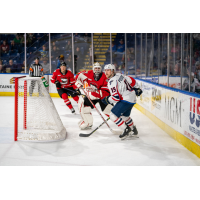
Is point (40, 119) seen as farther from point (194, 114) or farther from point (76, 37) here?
point (76, 37)

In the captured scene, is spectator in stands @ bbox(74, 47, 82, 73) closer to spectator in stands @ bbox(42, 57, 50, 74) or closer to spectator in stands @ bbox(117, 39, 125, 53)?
spectator in stands @ bbox(42, 57, 50, 74)

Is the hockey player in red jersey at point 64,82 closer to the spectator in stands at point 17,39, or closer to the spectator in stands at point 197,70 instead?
the spectator in stands at point 197,70

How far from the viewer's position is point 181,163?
2.81 meters

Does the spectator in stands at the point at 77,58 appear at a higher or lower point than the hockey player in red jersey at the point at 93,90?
higher

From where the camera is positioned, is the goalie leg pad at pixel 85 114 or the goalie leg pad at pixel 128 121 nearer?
the goalie leg pad at pixel 128 121

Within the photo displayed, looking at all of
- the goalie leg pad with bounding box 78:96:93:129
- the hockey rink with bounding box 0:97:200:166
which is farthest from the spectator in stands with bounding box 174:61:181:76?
the goalie leg pad with bounding box 78:96:93:129

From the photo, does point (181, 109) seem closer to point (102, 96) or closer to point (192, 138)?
point (192, 138)

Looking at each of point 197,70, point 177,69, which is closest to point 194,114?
point 197,70

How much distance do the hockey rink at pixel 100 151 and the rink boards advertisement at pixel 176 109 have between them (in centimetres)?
20

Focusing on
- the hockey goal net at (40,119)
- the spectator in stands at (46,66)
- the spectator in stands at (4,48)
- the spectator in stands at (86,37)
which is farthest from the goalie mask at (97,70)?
the spectator in stands at (4,48)

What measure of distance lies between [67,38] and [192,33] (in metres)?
7.19

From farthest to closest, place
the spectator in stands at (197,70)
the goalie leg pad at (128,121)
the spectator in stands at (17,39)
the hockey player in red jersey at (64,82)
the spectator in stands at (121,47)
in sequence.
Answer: the spectator in stands at (17,39) < the spectator in stands at (121,47) < the hockey player in red jersey at (64,82) < the spectator in stands at (197,70) < the goalie leg pad at (128,121)

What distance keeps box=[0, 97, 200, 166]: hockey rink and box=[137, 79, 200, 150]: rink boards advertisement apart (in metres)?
0.20

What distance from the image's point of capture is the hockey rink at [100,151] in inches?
113
